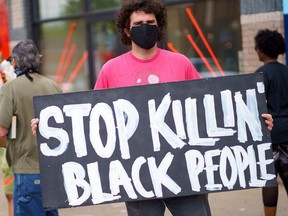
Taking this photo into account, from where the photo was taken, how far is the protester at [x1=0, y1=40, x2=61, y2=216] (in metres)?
4.41

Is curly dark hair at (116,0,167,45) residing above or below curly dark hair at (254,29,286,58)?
above

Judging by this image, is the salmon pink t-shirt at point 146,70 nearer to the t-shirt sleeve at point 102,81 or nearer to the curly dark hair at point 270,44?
the t-shirt sleeve at point 102,81

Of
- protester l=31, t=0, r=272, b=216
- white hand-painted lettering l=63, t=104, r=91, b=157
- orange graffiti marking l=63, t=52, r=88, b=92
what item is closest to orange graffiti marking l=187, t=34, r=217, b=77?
orange graffiti marking l=63, t=52, r=88, b=92

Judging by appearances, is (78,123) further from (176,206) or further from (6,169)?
(6,169)

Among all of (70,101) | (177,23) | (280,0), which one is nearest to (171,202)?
(70,101)

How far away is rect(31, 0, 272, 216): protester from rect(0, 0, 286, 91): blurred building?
3.69 meters

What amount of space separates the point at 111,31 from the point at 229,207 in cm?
389

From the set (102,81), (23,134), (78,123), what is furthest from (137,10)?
(23,134)

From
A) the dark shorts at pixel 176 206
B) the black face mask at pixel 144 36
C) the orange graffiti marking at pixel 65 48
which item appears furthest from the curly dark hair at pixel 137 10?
the orange graffiti marking at pixel 65 48

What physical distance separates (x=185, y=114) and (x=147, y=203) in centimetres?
54

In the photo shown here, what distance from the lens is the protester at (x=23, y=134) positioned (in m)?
4.41

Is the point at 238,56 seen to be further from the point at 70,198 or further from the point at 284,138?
the point at 70,198

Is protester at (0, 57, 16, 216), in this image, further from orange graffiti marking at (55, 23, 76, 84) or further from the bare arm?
orange graffiti marking at (55, 23, 76, 84)

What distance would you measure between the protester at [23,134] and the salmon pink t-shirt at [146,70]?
1.13 meters
